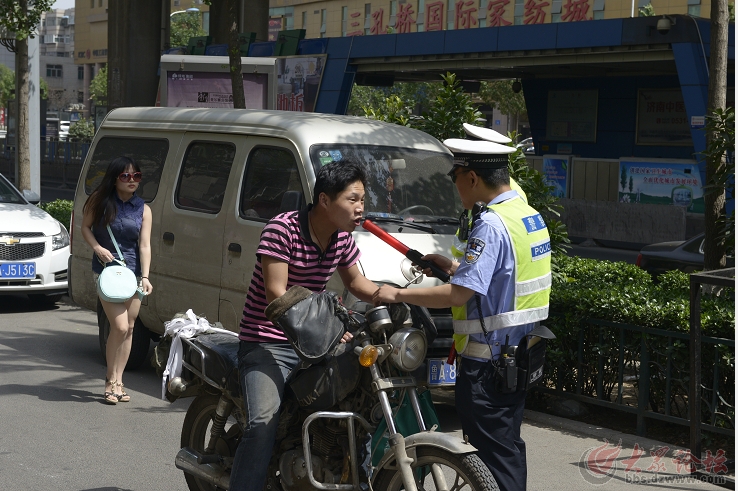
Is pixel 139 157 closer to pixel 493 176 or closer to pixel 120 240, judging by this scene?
pixel 120 240

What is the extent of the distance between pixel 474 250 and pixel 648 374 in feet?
9.03

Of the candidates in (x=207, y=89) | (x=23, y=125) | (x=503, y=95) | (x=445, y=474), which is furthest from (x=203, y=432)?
(x=503, y=95)

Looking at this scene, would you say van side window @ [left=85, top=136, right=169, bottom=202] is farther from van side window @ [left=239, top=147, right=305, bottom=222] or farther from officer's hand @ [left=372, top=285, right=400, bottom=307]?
officer's hand @ [left=372, top=285, right=400, bottom=307]

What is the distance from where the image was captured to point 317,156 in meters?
6.60

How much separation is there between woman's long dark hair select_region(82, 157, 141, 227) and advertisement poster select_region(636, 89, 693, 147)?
2156 cm

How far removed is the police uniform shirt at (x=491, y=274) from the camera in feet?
12.1

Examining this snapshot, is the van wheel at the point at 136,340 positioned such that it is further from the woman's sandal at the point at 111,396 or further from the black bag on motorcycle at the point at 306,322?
the black bag on motorcycle at the point at 306,322

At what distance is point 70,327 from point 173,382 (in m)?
5.69

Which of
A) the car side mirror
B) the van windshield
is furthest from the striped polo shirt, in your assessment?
the car side mirror

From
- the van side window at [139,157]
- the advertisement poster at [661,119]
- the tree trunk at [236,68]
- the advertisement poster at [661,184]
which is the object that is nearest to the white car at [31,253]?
the van side window at [139,157]

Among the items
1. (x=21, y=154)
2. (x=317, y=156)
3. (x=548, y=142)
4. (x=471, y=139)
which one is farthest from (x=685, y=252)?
(x=548, y=142)

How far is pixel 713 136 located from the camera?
7.38m

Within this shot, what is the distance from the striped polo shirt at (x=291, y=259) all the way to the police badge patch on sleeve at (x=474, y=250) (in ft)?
2.14

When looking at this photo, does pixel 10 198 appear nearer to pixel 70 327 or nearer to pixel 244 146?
pixel 70 327
